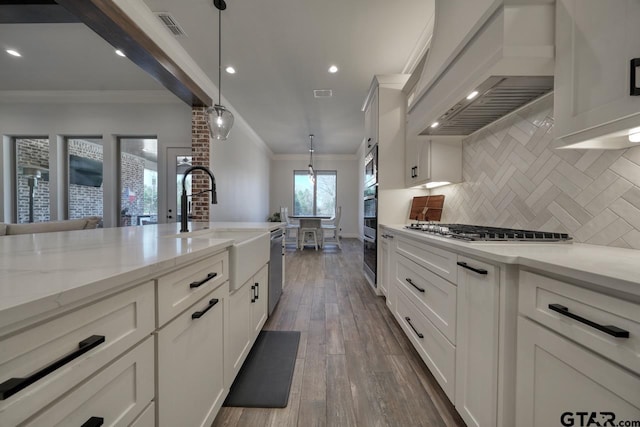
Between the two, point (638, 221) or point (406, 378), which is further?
point (406, 378)

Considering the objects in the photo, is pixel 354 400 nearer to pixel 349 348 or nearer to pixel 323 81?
pixel 349 348

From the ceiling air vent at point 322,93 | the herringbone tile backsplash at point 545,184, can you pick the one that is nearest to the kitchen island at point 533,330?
the herringbone tile backsplash at point 545,184

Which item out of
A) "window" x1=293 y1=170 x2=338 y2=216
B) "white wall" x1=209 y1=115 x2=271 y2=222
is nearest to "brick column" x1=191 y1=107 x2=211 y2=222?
"white wall" x1=209 y1=115 x2=271 y2=222

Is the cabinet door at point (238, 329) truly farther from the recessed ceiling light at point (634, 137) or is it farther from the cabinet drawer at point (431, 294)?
the recessed ceiling light at point (634, 137)

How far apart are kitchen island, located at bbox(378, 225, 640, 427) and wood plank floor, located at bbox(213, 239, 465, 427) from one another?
0.19m

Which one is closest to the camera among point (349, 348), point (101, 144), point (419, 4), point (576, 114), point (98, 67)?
point (576, 114)

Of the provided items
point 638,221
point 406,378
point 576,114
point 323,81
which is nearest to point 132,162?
point 323,81

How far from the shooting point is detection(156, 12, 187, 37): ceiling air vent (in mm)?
2316

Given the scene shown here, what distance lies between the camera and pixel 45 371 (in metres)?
0.41

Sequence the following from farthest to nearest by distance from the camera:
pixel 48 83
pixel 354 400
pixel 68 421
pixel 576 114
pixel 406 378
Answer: pixel 48 83
pixel 406 378
pixel 354 400
pixel 576 114
pixel 68 421

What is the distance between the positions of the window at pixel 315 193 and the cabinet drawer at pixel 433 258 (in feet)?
21.5

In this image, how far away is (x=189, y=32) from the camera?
2545 mm

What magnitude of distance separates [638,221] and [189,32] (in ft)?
12.2

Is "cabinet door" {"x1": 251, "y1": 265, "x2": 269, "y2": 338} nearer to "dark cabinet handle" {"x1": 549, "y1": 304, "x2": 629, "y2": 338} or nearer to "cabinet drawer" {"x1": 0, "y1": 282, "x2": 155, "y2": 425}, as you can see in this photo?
"cabinet drawer" {"x1": 0, "y1": 282, "x2": 155, "y2": 425}
